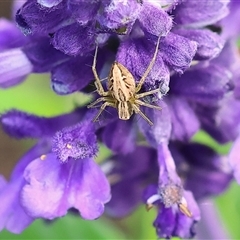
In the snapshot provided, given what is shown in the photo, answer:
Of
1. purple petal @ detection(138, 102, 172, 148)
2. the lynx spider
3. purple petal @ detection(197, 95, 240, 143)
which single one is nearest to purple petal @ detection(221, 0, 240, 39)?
purple petal @ detection(197, 95, 240, 143)

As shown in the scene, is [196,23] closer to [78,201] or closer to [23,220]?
[78,201]

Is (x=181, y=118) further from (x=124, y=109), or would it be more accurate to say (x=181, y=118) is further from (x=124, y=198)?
(x=124, y=198)

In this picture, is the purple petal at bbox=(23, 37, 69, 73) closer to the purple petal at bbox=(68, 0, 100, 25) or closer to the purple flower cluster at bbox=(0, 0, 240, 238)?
the purple flower cluster at bbox=(0, 0, 240, 238)

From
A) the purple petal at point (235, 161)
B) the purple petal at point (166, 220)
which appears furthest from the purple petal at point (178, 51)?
the purple petal at point (166, 220)

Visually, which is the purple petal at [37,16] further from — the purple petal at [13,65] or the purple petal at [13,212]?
the purple petal at [13,212]

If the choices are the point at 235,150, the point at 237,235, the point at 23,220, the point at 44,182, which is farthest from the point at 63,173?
the point at 237,235

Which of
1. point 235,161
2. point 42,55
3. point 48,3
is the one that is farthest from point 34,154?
point 235,161
